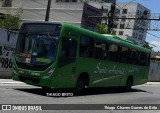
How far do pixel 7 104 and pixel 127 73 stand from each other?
13.1 m

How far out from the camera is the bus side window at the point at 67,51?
16.0 meters

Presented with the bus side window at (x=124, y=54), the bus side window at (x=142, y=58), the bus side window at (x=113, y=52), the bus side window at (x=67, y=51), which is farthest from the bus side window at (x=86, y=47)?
the bus side window at (x=142, y=58)

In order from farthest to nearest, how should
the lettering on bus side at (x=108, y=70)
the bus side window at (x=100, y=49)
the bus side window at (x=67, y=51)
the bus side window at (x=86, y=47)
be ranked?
the lettering on bus side at (x=108, y=70) < the bus side window at (x=100, y=49) < the bus side window at (x=86, y=47) < the bus side window at (x=67, y=51)

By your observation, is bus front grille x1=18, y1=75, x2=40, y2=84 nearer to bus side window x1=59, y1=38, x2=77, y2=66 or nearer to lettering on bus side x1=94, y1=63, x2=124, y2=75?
bus side window x1=59, y1=38, x2=77, y2=66

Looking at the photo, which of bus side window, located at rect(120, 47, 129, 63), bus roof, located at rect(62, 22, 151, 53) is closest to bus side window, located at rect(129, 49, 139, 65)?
bus roof, located at rect(62, 22, 151, 53)

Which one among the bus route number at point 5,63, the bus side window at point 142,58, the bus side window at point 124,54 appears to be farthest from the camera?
the bus side window at point 142,58

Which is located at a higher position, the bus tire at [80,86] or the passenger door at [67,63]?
the passenger door at [67,63]

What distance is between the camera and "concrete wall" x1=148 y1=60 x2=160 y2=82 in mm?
45812

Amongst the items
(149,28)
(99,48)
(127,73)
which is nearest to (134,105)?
(99,48)

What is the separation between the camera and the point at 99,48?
63.7 ft

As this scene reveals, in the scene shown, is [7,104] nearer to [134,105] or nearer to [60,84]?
[60,84]

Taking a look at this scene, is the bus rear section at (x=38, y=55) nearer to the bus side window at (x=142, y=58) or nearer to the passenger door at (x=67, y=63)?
the passenger door at (x=67, y=63)

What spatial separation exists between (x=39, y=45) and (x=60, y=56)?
903mm

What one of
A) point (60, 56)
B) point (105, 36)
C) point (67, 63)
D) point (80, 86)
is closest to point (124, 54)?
point (105, 36)
